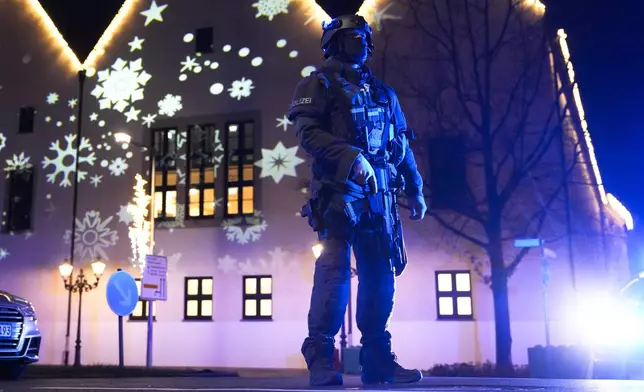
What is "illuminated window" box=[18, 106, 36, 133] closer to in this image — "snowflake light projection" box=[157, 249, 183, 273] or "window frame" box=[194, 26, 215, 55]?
"window frame" box=[194, 26, 215, 55]

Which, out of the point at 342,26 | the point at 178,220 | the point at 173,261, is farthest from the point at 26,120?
the point at 342,26

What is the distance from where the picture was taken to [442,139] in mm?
21562

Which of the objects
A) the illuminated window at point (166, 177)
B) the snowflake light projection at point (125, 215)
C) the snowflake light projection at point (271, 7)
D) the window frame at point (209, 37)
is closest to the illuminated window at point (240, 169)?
the illuminated window at point (166, 177)

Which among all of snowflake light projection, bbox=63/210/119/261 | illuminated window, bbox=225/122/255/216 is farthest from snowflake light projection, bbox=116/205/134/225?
illuminated window, bbox=225/122/255/216

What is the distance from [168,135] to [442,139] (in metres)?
9.37

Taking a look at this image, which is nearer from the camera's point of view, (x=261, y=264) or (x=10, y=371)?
(x=10, y=371)

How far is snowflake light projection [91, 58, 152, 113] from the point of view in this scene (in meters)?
24.9

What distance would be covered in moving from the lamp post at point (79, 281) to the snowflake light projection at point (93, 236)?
60 centimetres

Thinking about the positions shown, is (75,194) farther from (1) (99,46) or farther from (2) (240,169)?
(2) (240,169)

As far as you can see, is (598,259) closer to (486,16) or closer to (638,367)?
(486,16)

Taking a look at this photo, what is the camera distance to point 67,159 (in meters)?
25.3

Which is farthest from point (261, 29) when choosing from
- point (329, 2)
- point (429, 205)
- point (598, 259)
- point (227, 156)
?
point (598, 259)

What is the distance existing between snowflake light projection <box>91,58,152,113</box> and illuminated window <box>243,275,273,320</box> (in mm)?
7707

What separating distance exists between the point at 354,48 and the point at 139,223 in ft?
66.4
